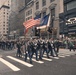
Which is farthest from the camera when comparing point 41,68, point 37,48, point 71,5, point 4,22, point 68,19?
point 4,22

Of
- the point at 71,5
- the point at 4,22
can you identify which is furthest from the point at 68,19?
the point at 4,22

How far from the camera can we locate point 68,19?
4616 centimetres

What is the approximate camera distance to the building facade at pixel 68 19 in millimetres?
43938

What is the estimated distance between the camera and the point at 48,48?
1972cm

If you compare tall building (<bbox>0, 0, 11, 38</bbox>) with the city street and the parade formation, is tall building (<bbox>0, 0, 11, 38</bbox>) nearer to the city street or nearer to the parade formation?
the parade formation

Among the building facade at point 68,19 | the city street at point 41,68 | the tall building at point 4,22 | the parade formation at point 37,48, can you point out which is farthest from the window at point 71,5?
the tall building at point 4,22

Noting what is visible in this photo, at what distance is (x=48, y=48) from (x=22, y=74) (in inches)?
366

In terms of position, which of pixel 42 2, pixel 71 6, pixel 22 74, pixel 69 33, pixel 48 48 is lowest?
pixel 22 74

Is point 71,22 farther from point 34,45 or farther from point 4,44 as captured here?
point 34,45

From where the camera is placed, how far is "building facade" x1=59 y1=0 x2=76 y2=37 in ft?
144

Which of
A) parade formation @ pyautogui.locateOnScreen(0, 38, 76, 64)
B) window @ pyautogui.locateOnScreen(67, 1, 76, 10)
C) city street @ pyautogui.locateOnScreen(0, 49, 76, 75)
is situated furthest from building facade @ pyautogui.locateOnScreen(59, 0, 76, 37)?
city street @ pyautogui.locateOnScreen(0, 49, 76, 75)

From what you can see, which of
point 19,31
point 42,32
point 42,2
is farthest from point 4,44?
point 19,31

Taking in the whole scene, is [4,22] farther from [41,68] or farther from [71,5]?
[41,68]

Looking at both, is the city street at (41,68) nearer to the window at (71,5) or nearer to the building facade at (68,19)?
the building facade at (68,19)
